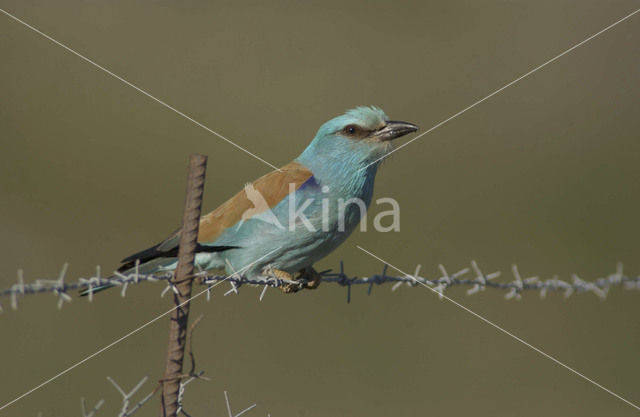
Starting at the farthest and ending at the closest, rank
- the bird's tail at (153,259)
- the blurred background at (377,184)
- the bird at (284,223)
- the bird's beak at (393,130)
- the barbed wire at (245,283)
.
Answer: the blurred background at (377,184) → the bird's beak at (393,130) → the bird at (284,223) → the bird's tail at (153,259) → the barbed wire at (245,283)

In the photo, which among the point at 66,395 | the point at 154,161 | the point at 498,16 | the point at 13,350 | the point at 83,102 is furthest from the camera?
the point at 498,16

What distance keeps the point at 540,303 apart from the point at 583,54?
21.4 feet

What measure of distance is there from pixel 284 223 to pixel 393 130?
107 centimetres

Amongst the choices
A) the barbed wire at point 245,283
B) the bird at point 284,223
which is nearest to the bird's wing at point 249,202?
the bird at point 284,223

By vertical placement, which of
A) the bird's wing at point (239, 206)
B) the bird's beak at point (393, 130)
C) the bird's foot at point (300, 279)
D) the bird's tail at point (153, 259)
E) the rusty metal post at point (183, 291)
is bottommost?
the rusty metal post at point (183, 291)

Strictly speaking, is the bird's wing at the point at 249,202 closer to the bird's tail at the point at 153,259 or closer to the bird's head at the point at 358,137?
the bird's tail at the point at 153,259

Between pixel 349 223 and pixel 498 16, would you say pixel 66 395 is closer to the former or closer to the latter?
pixel 349 223

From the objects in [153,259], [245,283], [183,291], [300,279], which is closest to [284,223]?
[300,279]

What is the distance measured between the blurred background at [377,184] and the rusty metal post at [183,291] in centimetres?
443

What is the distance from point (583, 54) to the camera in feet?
45.2

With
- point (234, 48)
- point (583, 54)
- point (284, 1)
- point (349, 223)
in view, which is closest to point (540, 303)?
point (349, 223)

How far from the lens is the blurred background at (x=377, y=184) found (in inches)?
298

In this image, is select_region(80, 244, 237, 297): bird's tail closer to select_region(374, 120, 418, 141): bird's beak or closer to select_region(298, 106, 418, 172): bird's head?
select_region(298, 106, 418, 172): bird's head

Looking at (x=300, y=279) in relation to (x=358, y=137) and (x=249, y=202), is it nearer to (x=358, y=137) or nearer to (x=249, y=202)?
(x=249, y=202)
